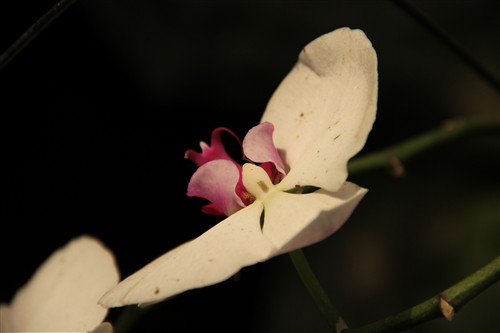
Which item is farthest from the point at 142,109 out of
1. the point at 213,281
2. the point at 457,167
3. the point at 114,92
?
the point at 213,281

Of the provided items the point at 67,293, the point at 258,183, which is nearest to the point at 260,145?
the point at 258,183

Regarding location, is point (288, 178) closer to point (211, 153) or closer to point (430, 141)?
point (211, 153)

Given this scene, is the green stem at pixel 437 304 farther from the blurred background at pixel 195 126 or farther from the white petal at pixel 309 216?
the blurred background at pixel 195 126

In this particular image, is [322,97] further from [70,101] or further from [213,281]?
[70,101]

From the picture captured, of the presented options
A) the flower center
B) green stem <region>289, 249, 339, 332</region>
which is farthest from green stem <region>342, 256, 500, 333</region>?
the flower center

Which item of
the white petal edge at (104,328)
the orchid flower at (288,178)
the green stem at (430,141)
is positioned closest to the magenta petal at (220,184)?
the orchid flower at (288,178)

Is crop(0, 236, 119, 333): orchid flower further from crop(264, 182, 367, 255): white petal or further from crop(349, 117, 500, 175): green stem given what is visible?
crop(349, 117, 500, 175): green stem
